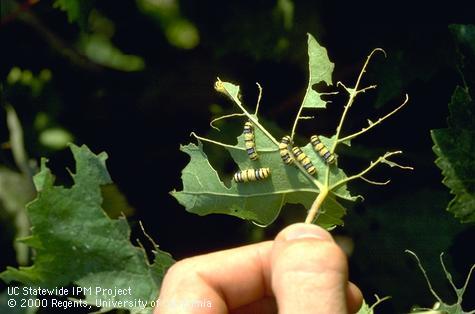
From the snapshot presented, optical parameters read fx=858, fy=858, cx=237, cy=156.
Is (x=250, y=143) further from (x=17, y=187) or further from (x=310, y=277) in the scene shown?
(x=17, y=187)

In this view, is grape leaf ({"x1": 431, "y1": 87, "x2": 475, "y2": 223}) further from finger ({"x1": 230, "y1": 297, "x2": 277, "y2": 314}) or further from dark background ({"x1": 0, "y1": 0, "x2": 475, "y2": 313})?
finger ({"x1": 230, "y1": 297, "x2": 277, "y2": 314})

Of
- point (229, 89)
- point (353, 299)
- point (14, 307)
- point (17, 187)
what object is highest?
point (229, 89)

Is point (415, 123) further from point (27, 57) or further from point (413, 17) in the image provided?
point (27, 57)

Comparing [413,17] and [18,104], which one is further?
[18,104]

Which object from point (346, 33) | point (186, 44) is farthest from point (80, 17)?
point (346, 33)

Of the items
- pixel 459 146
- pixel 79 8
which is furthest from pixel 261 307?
pixel 79 8

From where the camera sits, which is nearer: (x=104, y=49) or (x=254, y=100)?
(x=254, y=100)
